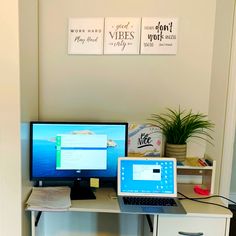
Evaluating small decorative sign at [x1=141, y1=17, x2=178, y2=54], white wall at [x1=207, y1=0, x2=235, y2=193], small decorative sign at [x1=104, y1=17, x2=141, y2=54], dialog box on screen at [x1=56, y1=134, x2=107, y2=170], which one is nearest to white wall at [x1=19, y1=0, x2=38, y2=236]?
dialog box on screen at [x1=56, y1=134, x2=107, y2=170]

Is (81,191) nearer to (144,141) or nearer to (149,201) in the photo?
(149,201)

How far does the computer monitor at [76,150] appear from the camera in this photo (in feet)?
5.82

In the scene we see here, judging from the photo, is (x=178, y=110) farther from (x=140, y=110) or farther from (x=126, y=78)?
(x=126, y=78)

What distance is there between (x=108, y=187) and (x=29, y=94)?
84 cm

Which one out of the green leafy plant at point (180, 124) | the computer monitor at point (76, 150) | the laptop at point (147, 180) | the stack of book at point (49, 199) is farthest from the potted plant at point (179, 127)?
the stack of book at point (49, 199)

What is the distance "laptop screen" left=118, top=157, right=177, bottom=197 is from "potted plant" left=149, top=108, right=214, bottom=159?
0.64ft

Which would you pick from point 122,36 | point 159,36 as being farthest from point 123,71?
point 159,36

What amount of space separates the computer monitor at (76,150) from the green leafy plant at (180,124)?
351 mm

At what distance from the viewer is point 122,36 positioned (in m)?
1.98

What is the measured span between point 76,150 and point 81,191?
287mm

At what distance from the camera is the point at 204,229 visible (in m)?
1.62

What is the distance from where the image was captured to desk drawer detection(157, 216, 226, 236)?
1.61 meters

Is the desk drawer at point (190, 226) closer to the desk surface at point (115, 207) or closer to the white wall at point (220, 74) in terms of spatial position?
the desk surface at point (115, 207)

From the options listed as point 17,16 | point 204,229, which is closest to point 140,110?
point 204,229
